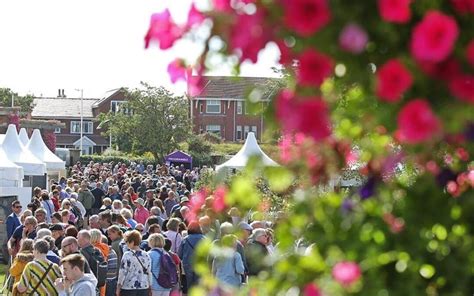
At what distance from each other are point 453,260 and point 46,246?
9146 mm

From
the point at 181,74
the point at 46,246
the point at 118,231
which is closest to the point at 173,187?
the point at 118,231

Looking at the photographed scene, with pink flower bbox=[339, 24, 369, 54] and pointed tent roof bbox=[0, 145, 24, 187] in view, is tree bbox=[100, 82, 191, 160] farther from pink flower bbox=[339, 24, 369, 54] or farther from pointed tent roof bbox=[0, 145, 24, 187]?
pink flower bbox=[339, 24, 369, 54]

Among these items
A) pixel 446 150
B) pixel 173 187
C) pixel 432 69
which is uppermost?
pixel 432 69

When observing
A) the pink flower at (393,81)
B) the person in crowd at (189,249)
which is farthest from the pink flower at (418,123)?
the person in crowd at (189,249)

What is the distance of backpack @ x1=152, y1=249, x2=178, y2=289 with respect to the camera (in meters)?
13.4

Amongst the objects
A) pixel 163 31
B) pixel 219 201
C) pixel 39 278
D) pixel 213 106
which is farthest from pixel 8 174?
pixel 213 106

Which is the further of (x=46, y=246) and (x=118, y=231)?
(x=118, y=231)

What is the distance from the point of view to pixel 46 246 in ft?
37.8

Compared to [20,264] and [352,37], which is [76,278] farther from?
[352,37]

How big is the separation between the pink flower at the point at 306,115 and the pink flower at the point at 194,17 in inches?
17.3

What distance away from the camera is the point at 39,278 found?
11.2m

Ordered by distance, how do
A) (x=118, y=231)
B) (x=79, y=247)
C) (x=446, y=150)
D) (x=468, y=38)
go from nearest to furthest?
1. (x=468, y=38)
2. (x=446, y=150)
3. (x=79, y=247)
4. (x=118, y=231)

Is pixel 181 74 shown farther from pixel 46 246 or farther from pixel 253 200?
pixel 46 246

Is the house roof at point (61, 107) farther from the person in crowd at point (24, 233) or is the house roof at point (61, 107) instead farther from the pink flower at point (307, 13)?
the pink flower at point (307, 13)
